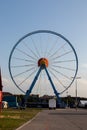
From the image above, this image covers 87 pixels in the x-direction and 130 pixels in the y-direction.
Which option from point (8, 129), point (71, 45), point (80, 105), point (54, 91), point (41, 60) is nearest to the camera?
point (8, 129)

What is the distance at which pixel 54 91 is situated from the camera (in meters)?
105

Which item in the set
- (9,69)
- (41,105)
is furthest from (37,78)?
(41,105)

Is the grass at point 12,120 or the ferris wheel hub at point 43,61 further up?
the ferris wheel hub at point 43,61

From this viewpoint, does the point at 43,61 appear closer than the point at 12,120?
No

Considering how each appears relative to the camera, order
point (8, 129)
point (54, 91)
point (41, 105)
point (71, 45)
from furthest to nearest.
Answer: point (41, 105), point (54, 91), point (71, 45), point (8, 129)

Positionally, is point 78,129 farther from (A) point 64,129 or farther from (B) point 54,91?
(B) point 54,91

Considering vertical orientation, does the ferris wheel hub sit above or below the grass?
above

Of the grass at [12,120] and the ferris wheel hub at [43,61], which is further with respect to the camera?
the ferris wheel hub at [43,61]

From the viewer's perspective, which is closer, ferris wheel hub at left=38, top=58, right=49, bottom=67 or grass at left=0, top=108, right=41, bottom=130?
grass at left=0, top=108, right=41, bottom=130

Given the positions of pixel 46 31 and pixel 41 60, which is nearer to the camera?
pixel 46 31

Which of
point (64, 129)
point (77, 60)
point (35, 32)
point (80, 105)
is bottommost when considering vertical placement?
point (80, 105)

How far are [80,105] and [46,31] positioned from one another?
92.8 metres

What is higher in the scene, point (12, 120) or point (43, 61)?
point (43, 61)

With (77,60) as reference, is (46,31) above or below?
above
